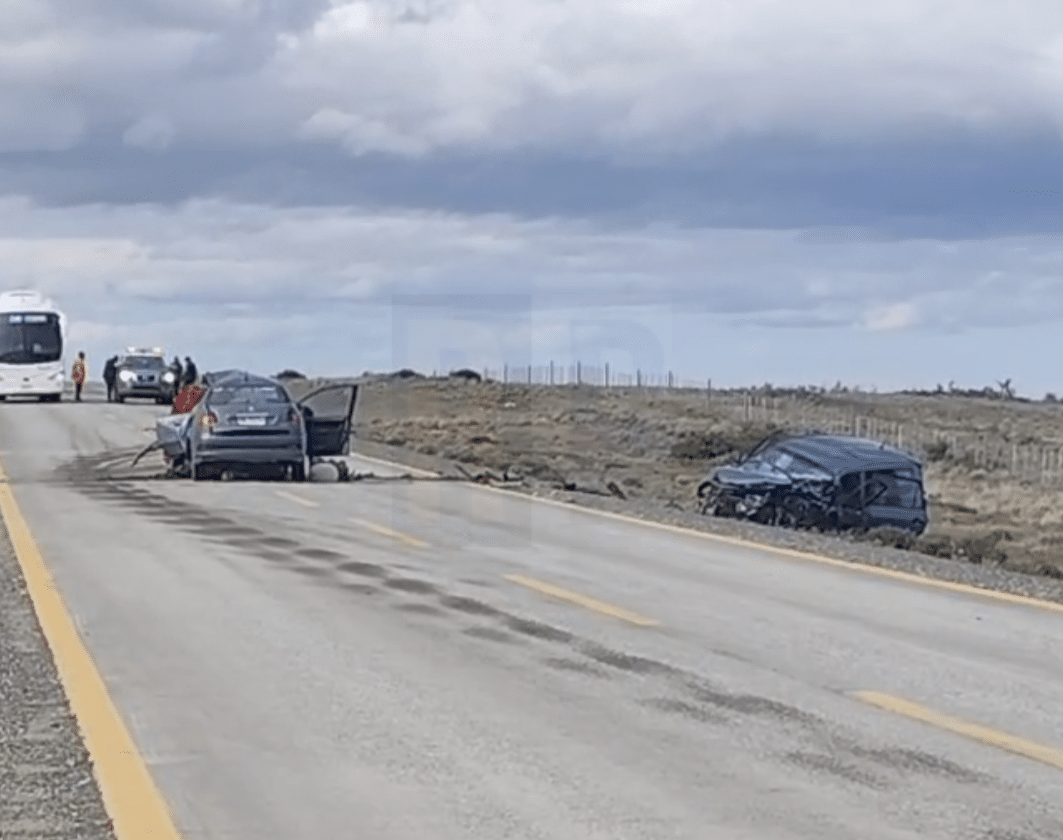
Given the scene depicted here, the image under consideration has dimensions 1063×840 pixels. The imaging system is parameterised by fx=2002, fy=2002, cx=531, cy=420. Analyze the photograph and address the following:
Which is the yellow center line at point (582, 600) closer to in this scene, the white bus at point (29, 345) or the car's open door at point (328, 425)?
the car's open door at point (328, 425)

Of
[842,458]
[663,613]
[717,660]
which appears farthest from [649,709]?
[842,458]

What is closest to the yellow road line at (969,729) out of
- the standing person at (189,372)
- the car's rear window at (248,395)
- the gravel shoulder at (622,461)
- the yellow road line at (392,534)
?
the gravel shoulder at (622,461)

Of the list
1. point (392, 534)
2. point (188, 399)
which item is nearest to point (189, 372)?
point (188, 399)

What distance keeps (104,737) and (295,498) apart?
16783 millimetres

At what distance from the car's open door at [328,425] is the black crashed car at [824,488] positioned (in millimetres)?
6559

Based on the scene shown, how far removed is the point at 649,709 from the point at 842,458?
15570 mm

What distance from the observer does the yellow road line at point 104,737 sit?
786 cm

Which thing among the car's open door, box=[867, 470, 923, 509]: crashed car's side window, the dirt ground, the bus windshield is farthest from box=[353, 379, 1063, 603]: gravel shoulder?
the bus windshield

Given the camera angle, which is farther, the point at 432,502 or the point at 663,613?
the point at 432,502

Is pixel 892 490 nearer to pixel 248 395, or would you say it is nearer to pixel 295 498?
pixel 295 498

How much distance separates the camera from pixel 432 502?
85.5 feet

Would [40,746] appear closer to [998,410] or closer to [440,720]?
[440,720]

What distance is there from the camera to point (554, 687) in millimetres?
11047

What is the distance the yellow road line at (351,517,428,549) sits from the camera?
20.1 m
